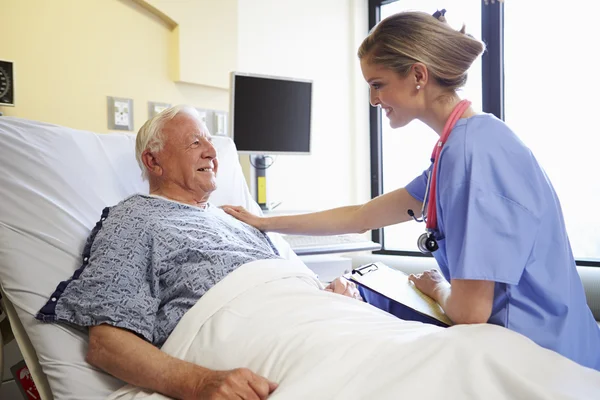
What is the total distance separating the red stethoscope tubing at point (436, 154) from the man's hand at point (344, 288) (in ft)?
0.97

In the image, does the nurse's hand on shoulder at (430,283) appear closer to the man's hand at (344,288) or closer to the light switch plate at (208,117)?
the man's hand at (344,288)

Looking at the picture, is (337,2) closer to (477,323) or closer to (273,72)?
(273,72)

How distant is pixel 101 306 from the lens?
3.42ft

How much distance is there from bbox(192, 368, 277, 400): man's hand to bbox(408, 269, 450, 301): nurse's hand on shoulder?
1.69 feet

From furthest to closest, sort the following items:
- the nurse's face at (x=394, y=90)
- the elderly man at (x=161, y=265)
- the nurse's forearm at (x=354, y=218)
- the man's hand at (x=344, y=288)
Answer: the nurse's forearm at (x=354, y=218) → the man's hand at (x=344, y=288) → the nurse's face at (x=394, y=90) → the elderly man at (x=161, y=265)

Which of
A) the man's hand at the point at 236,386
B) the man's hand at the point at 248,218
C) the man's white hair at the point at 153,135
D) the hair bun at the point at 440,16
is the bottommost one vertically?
the man's hand at the point at 236,386

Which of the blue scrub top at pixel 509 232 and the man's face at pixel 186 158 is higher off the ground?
the man's face at pixel 186 158

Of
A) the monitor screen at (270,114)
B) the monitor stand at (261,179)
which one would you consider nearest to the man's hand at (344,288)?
the monitor screen at (270,114)

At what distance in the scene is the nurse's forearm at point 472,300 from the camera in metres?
1.02

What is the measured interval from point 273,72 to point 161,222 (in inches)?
74.2

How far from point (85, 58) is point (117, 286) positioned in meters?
1.39

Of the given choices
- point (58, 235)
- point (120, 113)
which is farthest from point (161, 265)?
point (120, 113)

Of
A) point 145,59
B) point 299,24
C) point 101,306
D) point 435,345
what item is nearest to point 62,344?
point 101,306

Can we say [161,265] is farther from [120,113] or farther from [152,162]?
[120,113]
